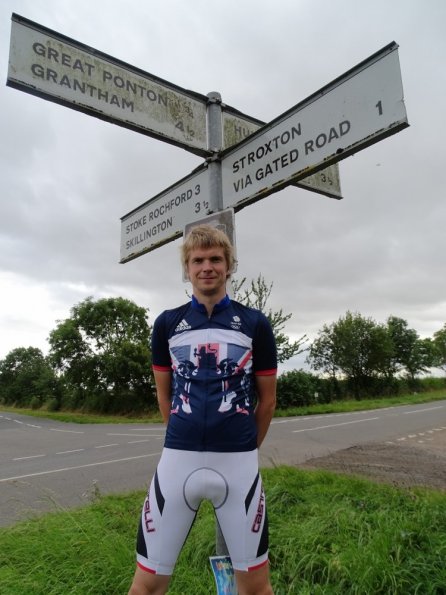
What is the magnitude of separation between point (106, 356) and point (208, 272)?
2986cm

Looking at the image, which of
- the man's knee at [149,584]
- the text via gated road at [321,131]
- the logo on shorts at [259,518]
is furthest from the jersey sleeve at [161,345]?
the text via gated road at [321,131]

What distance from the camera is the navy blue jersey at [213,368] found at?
163 cm

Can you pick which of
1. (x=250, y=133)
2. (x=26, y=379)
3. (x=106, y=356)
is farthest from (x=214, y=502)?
(x=26, y=379)

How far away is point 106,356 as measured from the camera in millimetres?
30156

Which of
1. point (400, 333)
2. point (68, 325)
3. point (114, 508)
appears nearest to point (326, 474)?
point (114, 508)

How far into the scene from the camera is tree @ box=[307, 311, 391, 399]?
42000 mm

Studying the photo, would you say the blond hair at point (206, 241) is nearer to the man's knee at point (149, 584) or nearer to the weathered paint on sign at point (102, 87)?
the weathered paint on sign at point (102, 87)

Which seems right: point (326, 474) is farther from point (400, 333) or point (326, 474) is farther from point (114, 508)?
point (400, 333)

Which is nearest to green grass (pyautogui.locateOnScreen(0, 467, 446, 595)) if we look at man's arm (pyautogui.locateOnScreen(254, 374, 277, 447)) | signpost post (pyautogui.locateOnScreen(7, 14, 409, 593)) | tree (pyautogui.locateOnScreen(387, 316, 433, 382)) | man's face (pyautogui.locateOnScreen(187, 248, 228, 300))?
signpost post (pyautogui.locateOnScreen(7, 14, 409, 593))

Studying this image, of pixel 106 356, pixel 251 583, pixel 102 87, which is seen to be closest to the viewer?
pixel 251 583

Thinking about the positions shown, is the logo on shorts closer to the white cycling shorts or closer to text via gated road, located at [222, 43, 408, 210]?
the white cycling shorts

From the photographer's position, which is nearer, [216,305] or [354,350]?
[216,305]

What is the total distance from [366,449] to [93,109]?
8367mm

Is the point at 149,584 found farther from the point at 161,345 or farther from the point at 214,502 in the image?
the point at 161,345
